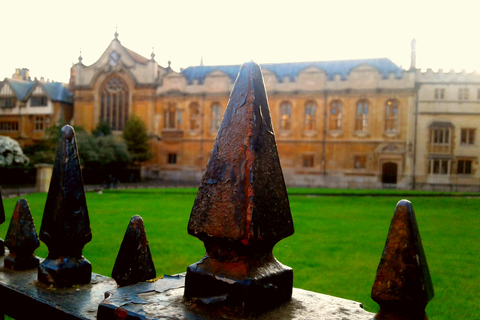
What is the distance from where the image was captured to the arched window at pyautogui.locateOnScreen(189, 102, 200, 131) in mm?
37750

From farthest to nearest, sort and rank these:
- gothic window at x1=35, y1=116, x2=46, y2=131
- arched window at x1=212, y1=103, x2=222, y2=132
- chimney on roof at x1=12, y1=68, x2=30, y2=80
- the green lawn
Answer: chimney on roof at x1=12, y1=68, x2=30, y2=80, gothic window at x1=35, y1=116, x2=46, y2=131, arched window at x1=212, y1=103, x2=222, y2=132, the green lawn

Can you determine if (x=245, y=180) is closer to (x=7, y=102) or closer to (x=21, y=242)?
(x=21, y=242)

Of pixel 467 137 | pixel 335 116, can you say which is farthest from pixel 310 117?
pixel 467 137

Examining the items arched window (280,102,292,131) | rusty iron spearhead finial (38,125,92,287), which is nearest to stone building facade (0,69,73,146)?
arched window (280,102,292,131)

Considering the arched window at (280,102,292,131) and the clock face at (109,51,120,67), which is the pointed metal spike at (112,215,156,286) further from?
the clock face at (109,51,120,67)

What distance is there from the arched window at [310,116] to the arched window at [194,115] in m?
10.2

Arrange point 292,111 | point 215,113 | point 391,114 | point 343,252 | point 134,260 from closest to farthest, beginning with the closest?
point 134,260
point 343,252
point 391,114
point 292,111
point 215,113

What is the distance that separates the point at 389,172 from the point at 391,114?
489 centimetres

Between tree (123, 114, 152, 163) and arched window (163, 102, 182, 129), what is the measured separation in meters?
2.58

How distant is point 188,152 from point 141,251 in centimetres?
3592

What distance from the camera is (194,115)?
38094 millimetres

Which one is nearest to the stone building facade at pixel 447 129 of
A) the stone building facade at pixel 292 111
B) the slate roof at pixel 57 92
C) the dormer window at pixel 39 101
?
the stone building facade at pixel 292 111

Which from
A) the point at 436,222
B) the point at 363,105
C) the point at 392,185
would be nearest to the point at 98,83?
the point at 363,105

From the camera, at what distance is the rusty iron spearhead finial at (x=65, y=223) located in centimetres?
200
